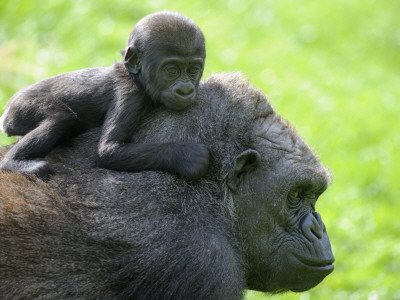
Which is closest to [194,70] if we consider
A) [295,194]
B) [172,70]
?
[172,70]

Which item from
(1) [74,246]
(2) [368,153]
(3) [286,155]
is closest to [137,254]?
(1) [74,246]

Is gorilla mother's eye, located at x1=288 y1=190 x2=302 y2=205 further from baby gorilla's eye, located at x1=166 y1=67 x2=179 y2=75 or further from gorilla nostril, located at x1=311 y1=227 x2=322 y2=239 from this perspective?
baby gorilla's eye, located at x1=166 y1=67 x2=179 y2=75

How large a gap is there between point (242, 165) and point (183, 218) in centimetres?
75

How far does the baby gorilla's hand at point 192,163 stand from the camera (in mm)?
4980

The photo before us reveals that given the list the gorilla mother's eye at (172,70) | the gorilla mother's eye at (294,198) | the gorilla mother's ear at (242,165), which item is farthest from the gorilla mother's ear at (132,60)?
the gorilla mother's eye at (294,198)

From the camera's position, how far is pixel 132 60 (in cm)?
556

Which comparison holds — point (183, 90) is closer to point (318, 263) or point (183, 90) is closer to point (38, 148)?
point (38, 148)

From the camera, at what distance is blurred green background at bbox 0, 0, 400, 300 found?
10789 millimetres

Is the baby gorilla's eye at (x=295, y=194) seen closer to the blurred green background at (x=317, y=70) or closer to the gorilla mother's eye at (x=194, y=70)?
the gorilla mother's eye at (x=194, y=70)

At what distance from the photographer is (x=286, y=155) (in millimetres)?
5430

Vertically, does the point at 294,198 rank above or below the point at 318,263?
above

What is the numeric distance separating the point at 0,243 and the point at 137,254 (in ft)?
3.12

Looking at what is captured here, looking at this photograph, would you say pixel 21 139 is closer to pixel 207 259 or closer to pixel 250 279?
pixel 207 259

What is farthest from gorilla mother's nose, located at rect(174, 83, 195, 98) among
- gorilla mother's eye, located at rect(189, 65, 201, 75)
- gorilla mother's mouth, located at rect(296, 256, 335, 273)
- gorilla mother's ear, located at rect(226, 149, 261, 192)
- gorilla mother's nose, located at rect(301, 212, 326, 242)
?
gorilla mother's mouth, located at rect(296, 256, 335, 273)
